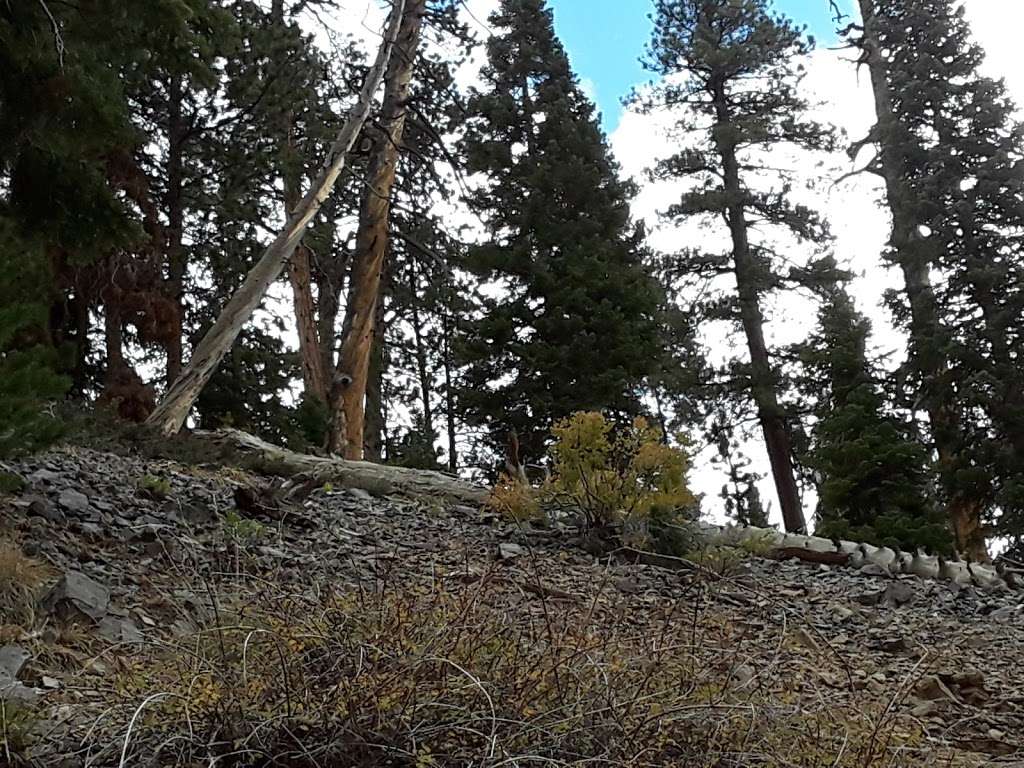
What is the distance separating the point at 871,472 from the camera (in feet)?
38.0

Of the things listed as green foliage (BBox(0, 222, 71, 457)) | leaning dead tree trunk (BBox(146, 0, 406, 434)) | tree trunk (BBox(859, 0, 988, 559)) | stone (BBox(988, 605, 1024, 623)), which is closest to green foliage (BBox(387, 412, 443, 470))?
leaning dead tree trunk (BBox(146, 0, 406, 434))

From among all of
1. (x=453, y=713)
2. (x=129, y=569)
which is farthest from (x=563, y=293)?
(x=453, y=713)

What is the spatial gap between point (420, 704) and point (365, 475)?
6102 mm

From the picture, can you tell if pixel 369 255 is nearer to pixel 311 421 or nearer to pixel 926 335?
pixel 311 421

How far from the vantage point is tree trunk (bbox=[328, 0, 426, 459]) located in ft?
31.4

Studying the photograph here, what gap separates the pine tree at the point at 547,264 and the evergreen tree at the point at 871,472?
3441 mm

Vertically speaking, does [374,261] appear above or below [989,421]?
above

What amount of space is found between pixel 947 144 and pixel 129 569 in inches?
538

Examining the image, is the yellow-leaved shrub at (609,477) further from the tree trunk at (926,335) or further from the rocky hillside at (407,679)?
the tree trunk at (926,335)

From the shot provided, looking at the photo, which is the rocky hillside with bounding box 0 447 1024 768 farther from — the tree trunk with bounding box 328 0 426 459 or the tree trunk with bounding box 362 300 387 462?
the tree trunk with bounding box 362 300 387 462

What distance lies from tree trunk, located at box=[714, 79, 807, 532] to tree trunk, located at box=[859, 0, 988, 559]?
8.05 feet

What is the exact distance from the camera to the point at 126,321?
11.8 metres

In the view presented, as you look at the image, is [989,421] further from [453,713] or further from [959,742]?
[453,713]

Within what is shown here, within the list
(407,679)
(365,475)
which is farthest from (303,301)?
(407,679)
